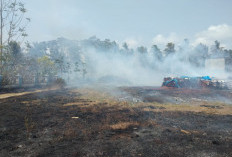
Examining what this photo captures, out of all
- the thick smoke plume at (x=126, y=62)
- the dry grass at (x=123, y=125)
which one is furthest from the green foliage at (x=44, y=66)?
the dry grass at (x=123, y=125)

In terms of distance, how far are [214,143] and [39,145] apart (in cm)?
547

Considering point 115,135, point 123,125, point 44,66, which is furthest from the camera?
point 44,66

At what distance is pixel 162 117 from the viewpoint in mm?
8062

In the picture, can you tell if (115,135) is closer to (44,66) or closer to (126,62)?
(44,66)

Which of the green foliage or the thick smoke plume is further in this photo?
the thick smoke plume

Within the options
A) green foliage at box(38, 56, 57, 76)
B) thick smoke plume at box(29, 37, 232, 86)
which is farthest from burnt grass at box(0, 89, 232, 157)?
thick smoke plume at box(29, 37, 232, 86)

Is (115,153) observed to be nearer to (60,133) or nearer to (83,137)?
(83,137)

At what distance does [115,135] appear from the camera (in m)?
5.66

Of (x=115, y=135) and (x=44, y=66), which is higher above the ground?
(x=44, y=66)

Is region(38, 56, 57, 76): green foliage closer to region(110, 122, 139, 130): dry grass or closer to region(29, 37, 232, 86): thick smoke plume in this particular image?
region(29, 37, 232, 86): thick smoke plume

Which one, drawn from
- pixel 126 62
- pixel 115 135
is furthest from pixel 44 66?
pixel 126 62

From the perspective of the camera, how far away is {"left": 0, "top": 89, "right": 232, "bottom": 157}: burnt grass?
4.48m

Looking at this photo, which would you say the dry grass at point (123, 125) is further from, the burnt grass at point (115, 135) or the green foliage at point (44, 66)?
the green foliage at point (44, 66)

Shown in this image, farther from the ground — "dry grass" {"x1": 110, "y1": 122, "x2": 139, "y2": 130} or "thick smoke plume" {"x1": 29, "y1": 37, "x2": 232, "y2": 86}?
"thick smoke plume" {"x1": 29, "y1": 37, "x2": 232, "y2": 86}
